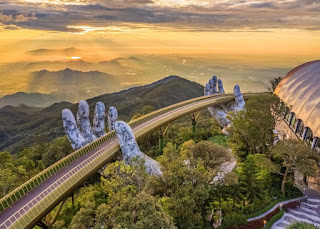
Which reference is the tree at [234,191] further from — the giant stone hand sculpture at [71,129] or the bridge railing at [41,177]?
the giant stone hand sculpture at [71,129]

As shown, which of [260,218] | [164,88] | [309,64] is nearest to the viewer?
[260,218]

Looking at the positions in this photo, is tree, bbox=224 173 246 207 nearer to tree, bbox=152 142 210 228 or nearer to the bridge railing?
tree, bbox=152 142 210 228

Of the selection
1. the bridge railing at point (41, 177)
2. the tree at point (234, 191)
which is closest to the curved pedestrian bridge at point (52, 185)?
the bridge railing at point (41, 177)

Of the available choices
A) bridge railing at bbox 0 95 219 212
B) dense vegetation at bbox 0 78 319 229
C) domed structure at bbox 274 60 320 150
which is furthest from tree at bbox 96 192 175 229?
domed structure at bbox 274 60 320 150

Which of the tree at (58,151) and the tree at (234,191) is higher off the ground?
the tree at (234,191)

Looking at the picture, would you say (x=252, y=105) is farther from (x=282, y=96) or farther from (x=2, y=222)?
(x=2, y=222)

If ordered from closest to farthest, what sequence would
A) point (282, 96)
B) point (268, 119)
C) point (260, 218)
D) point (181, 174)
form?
point (181, 174) → point (260, 218) → point (268, 119) → point (282, 96)

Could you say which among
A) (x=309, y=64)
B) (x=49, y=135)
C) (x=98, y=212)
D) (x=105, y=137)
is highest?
(x=309, y=64)

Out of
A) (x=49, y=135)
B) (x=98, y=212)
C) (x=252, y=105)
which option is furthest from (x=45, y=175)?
(x=49, y=135)
